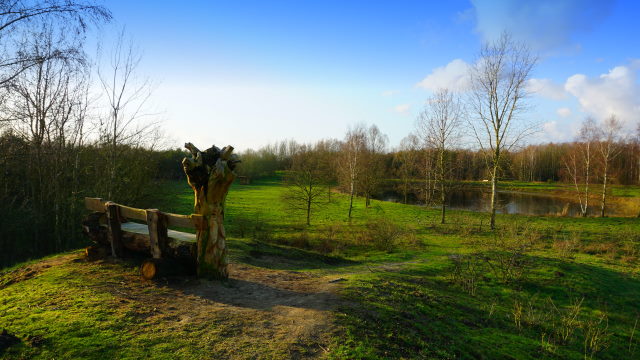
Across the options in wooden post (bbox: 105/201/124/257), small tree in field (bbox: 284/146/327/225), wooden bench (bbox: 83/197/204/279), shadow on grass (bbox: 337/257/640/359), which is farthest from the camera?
small tree in field (bbox: 284/146/327/225)

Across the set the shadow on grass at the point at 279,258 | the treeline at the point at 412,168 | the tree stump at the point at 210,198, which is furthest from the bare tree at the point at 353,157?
the tree stump at the point at 210,198

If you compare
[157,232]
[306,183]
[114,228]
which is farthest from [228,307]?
[306,183]

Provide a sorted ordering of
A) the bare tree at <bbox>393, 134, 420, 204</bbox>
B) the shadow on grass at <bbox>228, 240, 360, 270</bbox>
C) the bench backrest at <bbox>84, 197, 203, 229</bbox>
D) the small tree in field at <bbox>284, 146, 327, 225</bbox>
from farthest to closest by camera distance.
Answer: the bare tree at <bbox>393, 134, 420, 204</bbox> → the small tree in field at <bbox>284, 146, 327, 225</bbox> → the shadow on grass at <bbox>228, 240, 360, 270</bbox> → the bench backrest at <bbox>84, 197, 203, 229</bbox>

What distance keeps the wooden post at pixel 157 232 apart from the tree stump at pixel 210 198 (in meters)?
0.85

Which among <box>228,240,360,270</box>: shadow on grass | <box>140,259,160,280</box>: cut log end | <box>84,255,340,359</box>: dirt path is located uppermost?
<box>140,259,160,280</box>: cut log end

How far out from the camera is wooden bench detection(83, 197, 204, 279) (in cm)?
694

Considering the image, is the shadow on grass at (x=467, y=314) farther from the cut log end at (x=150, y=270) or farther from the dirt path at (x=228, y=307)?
the cut log end at (x=150, y=270)

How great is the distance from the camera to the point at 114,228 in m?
7.90

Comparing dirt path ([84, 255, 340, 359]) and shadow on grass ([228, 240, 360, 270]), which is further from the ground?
dirt path ([84, 255, 340, 359])

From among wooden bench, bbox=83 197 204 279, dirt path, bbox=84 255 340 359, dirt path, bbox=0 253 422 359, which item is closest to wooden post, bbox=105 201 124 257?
wooden bench, bbox=83 197 204 279

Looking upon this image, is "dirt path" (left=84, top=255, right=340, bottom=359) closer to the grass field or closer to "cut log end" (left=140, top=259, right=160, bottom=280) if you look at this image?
the grass field

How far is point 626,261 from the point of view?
13.8m

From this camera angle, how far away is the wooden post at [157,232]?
7059 mm

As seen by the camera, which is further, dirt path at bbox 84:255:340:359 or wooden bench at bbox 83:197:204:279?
wooden bench at bbox 83:197:204:279
